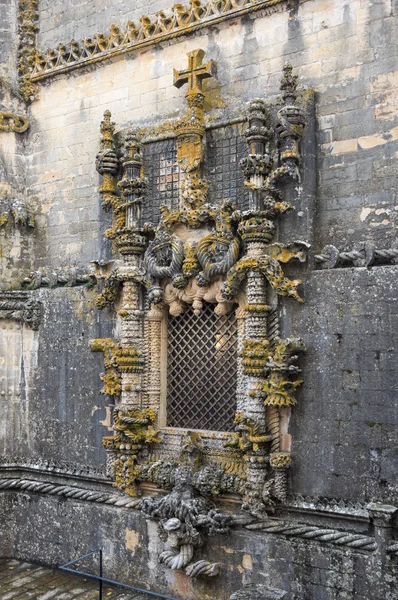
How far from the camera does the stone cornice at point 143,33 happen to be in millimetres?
8648

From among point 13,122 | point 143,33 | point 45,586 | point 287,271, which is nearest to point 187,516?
point 45,586

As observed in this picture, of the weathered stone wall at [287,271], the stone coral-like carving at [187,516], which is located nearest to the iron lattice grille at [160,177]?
the weathered stone wall at [287,271]

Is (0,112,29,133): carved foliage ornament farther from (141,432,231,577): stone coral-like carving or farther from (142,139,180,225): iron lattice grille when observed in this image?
(141,432,231,577): stone coral-like carving

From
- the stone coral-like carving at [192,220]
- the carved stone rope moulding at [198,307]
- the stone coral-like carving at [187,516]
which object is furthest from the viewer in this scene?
the stone coral-like carving at [192,220]

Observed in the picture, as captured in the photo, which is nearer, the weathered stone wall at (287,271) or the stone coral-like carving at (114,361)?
the weathered stone wall at (287,271)

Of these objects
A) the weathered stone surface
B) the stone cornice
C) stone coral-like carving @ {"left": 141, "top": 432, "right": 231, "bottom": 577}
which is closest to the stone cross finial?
the stone cornice

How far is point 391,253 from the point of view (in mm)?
7188

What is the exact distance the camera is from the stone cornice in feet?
28.4

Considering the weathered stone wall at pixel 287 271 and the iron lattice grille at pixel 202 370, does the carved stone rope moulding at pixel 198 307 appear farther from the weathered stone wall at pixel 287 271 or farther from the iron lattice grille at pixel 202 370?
the weathered stone wall at pixel 287 271

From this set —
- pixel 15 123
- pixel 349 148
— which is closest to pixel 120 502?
pixel 349 148

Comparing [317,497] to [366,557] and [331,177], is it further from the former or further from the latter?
[331,177]

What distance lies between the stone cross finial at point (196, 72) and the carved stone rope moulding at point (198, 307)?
0.02m

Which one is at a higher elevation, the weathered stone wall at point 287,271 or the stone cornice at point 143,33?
the stone cornice at point 143,33

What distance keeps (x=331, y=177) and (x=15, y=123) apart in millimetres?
5676
